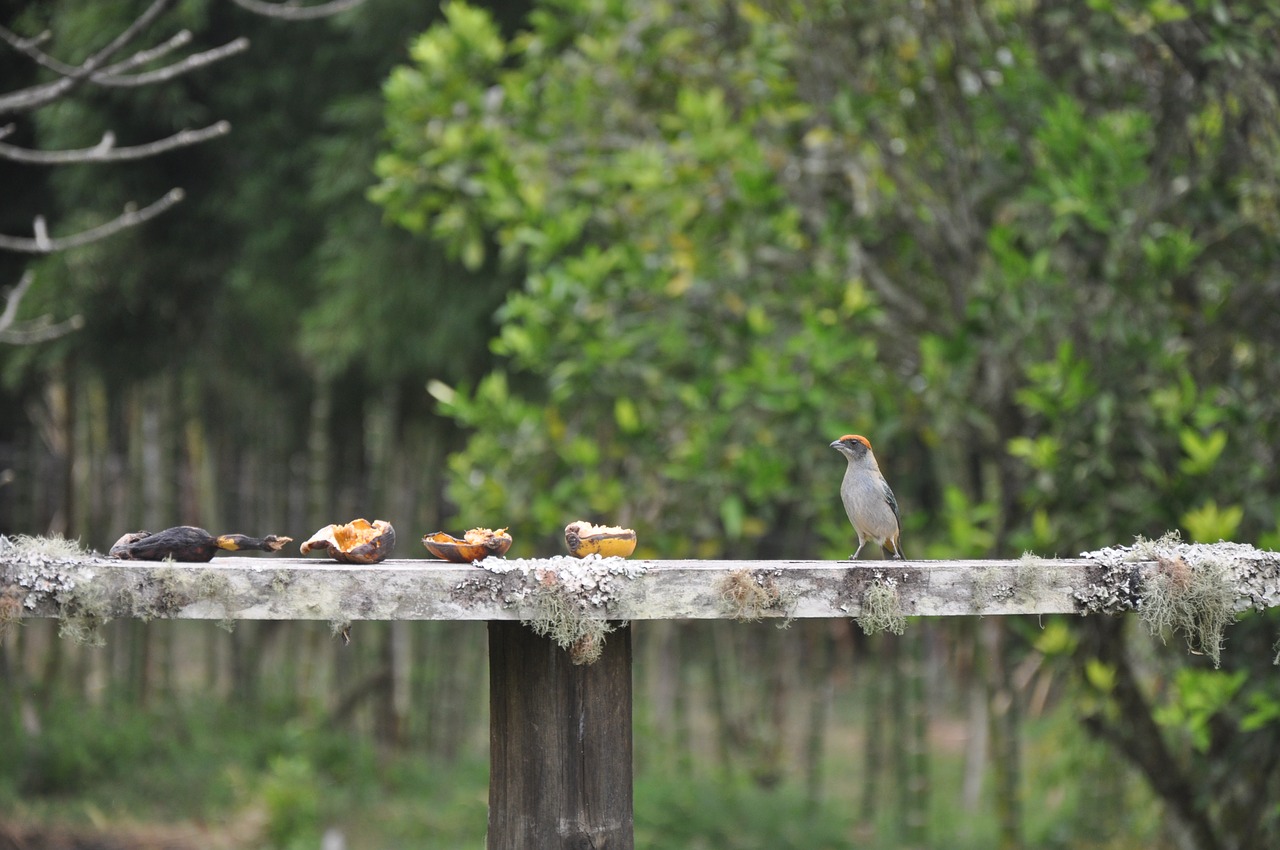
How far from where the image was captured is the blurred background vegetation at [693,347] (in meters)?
4.75

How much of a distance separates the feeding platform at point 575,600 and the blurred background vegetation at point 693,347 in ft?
1.88

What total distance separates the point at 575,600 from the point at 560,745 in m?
0.44

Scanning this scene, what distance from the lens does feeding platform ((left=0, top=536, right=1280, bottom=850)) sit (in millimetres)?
2260

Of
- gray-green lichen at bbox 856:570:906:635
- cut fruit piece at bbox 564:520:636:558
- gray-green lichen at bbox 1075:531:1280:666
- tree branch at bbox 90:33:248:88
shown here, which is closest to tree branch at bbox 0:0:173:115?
tree branch at bbox 90:33:248:88

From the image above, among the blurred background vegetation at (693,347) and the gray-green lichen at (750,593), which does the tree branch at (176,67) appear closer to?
the blurred background vegetation at (693,347)

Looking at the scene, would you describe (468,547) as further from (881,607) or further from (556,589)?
(881,607)

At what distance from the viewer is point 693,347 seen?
218 inches

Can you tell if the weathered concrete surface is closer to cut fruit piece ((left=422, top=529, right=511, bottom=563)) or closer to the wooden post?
cut fruit piece ((left=422, top=529, right=511, bottom=563))

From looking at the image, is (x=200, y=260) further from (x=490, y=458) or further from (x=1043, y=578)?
(x=1043, y=578)

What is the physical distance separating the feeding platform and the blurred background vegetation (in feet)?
1.88

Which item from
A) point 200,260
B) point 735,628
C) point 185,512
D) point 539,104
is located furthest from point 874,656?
point 185,512

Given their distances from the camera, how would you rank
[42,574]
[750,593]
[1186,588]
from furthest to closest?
1. [1186,588]
2. [750,593]
3. [42,574]

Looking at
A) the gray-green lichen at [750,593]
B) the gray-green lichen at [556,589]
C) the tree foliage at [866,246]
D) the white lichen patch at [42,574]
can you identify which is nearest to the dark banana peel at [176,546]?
the white lichen patch at [42,574]

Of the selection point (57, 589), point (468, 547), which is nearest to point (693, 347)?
point (468, 547)
